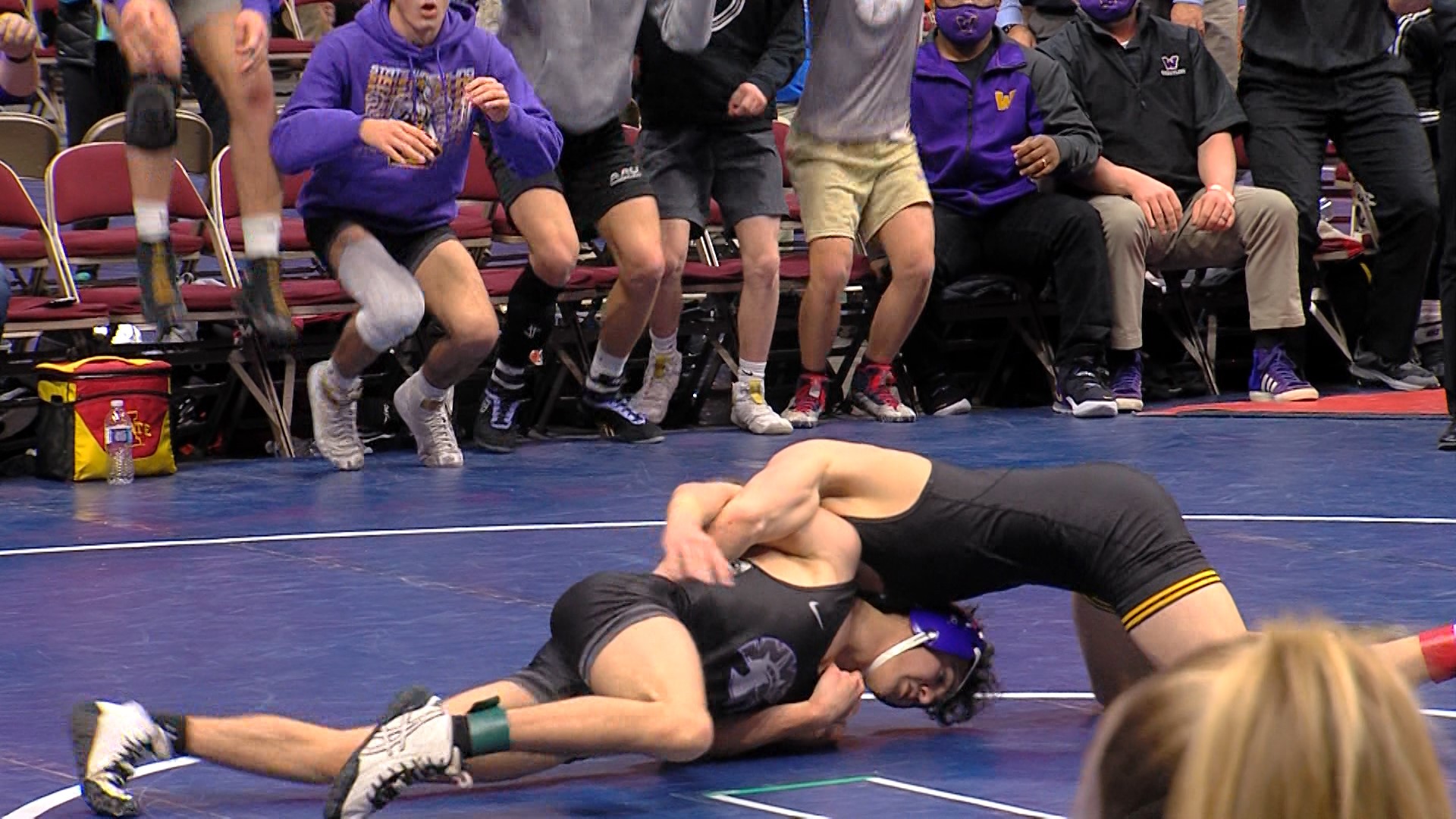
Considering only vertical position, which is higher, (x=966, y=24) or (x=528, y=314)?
(x=966, y=24)

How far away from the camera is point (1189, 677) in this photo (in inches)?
46.9

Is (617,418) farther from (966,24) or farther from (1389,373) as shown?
(1389,373)

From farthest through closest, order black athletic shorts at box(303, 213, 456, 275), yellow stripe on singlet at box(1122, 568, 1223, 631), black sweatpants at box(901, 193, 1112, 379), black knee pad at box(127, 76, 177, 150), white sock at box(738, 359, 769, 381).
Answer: black sweatpants at box(901, 193, 1112, 379), white sock at box(738, 359, 769, 381), black athletic shorts at box(303, 213, 456, 275), black knee pad at box(127, 76, 177, 150), yellow stripe on singlet at box(1122, 568, 1223, 631)

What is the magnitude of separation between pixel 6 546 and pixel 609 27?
9.49ft

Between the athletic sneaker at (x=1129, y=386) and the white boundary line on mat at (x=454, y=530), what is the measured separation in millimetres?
2655

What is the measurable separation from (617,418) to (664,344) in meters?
0.37

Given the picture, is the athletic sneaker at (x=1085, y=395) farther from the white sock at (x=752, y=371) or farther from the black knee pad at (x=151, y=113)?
the black knee pad at (x=151, y=113)

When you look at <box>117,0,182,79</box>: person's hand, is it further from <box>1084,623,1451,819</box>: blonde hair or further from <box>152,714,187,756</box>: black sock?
<box>1084,623,1451,819</box>: blonde hair

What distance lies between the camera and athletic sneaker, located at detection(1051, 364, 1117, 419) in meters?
8.06

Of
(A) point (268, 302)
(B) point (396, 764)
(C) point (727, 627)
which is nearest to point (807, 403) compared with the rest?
(A) point (268, 302)

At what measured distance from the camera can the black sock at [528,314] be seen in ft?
23.8

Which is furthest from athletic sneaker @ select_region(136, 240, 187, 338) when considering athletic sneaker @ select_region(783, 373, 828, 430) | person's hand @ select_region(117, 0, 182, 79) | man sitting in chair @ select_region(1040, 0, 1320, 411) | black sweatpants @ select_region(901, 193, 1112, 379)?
man sitting in chair @ select_region(1040, 0, 1320, 411)

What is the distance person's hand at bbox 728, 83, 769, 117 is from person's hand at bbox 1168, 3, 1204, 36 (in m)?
2.44

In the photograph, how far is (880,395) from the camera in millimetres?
8125
